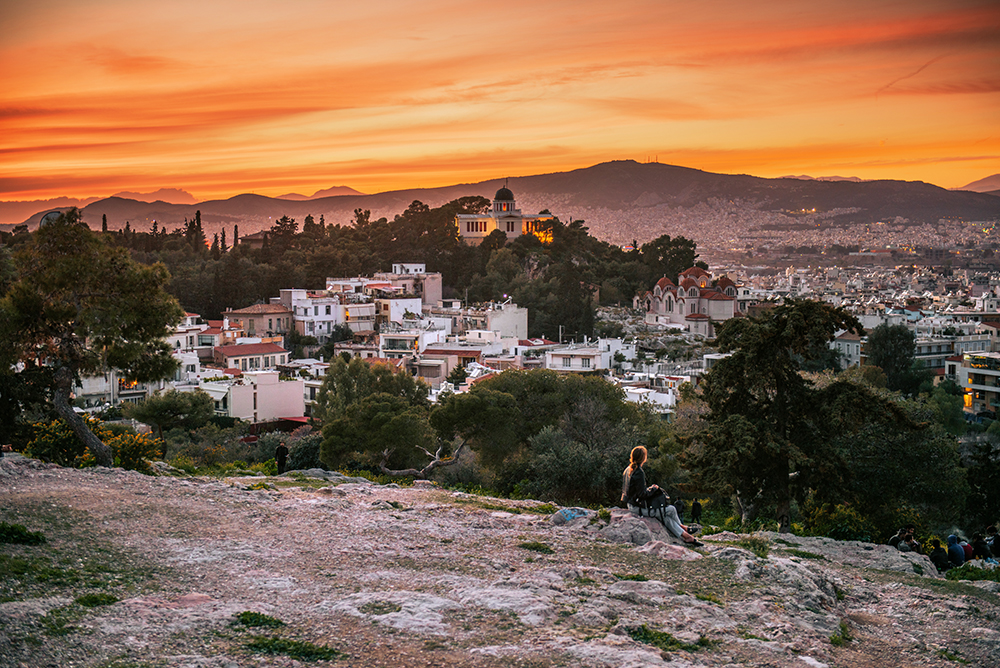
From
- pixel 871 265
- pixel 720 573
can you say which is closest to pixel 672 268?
pixel 720 573

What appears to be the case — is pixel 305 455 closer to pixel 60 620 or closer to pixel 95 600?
pixel 95 600

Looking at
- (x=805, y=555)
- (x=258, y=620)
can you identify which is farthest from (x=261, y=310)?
(x=258, y=620)

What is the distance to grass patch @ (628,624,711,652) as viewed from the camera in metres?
6.04

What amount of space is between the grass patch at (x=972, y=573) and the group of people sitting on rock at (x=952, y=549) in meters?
0.46

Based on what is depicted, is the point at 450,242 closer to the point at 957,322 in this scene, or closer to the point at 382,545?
the point at 957,322

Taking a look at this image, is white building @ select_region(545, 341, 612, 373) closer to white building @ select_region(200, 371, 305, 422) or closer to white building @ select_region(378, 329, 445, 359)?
white building @ select_region(378, 329, 445, 359)

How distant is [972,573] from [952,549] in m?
0.86

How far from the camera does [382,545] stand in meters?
8.14

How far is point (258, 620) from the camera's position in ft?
19.6

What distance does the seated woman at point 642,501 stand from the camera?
8.77 metres

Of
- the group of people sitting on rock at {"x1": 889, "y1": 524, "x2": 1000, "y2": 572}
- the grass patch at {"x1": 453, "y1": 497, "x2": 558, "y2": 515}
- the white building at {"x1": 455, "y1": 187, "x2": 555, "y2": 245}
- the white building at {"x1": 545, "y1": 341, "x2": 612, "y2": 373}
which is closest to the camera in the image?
the group of people sitting on rock at {"x1": 889, "y1": 524, "x2": 1000, "y2": 572}

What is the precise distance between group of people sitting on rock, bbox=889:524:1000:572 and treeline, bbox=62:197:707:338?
1973 inches

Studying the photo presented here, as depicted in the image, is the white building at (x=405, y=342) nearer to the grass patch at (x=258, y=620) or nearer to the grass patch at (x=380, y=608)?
the grass patch at (x=380, y=608)


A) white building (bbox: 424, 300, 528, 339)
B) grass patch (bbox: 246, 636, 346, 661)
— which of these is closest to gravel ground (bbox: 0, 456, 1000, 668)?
grass patch (bbox: 246, 636, 346, 661)
